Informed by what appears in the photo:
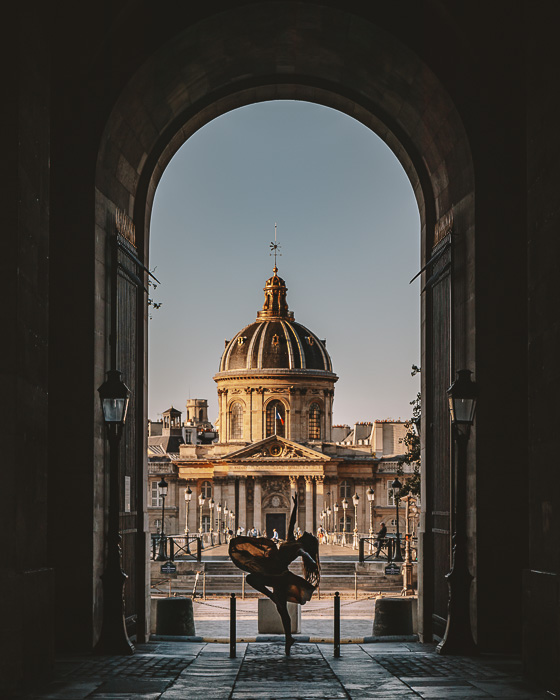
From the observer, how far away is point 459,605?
1641cm

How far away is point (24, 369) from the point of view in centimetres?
1255

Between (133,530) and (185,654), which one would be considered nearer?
(185,654)

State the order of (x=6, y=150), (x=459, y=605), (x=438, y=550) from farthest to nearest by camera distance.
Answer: (x=438, y=550)
(x=459, y=605)
(x=6, y=150)

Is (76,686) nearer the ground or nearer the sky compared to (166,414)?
nearer the ground

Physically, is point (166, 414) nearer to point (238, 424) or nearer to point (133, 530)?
point (238, 424)

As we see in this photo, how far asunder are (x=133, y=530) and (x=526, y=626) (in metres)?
8.60

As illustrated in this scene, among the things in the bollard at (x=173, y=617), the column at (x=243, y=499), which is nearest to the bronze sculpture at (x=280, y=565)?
the bollard at (x=173, y=617)

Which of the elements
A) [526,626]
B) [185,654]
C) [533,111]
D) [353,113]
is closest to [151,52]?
[353,113]

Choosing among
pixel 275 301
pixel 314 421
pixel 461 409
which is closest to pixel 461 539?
pixel 461 409

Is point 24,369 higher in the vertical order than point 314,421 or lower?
lower

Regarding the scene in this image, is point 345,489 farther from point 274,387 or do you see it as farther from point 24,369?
point 24,369

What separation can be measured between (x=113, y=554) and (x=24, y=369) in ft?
15.2

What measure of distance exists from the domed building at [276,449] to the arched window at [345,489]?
0.35 feet

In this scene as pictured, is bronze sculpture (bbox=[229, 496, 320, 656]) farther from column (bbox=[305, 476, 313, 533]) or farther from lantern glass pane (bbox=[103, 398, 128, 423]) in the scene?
column (bbox=[305, 476, 313, 533])
